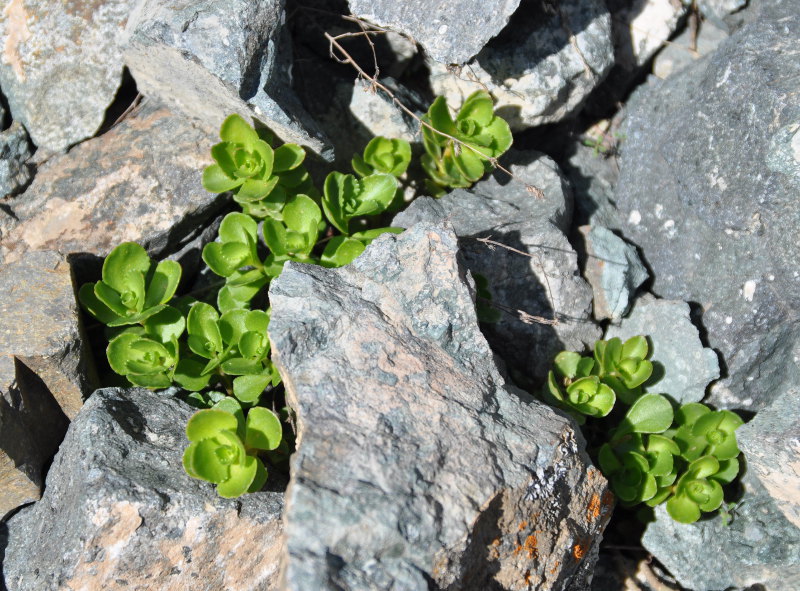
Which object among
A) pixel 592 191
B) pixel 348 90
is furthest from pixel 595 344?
pixel 348 90

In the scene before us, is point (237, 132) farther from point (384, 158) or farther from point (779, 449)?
point (779, 449)

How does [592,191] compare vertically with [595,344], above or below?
above

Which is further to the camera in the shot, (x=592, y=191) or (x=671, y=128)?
(x=592, y=191)

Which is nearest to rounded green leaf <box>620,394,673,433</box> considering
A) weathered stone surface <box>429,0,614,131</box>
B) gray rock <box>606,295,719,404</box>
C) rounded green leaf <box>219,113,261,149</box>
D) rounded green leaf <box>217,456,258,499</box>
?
gray rock <box>606,295,719,404</box>

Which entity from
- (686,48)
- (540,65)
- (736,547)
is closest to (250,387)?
(540,65)

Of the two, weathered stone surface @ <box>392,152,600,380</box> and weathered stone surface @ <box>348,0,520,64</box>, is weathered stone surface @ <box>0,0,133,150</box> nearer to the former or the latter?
weathered stone surface @ <box>348,0,520,64</box>

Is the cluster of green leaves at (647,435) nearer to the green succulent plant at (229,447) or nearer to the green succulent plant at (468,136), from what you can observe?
the green succulent plant at (468,136)

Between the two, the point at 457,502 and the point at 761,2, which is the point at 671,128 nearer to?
the point at 761,2
